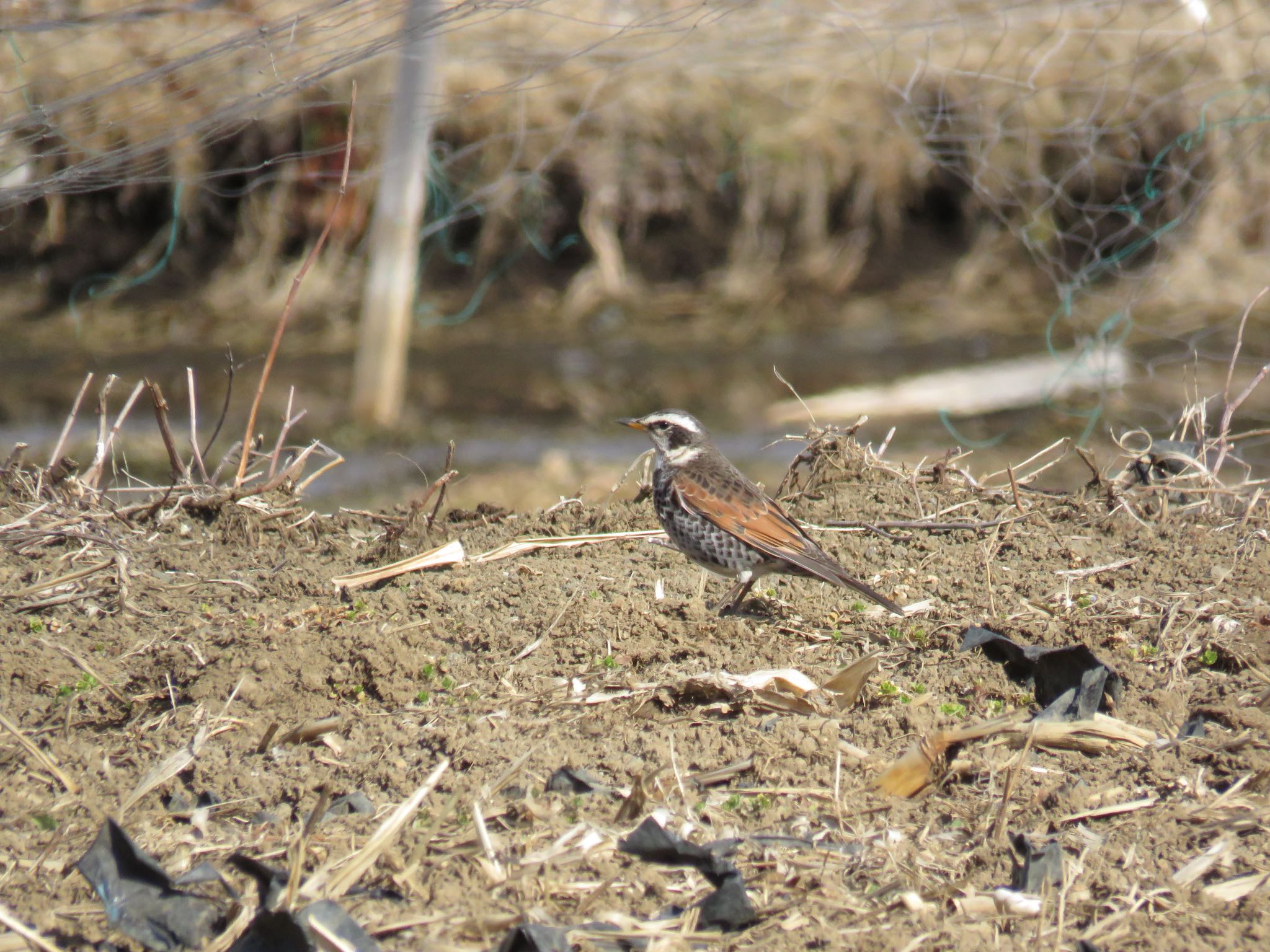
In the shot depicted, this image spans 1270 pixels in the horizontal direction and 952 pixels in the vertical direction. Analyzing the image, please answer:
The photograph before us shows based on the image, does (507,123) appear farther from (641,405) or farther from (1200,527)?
(1200,527)

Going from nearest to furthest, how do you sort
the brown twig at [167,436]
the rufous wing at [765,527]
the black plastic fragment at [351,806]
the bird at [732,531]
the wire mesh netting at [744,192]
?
the black plastic fragment at [351,806] → the rufous wing at [765,527] → the bird at [732,531] → the brown twig at [167,436] → the wire mesh netting at [744,192]

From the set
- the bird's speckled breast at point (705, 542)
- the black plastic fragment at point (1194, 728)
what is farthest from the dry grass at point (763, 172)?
the black plastic fragment at point (1194, 728)

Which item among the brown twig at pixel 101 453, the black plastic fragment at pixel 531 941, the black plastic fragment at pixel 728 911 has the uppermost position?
the brown twig at pixel 101 453

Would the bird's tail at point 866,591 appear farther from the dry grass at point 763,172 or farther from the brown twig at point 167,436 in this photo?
the dry grass at point 763,172

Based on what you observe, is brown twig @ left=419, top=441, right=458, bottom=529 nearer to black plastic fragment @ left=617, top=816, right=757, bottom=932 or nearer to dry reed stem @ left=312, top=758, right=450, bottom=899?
dry reed stem @ left=312, top=758, right=450, bottom=899

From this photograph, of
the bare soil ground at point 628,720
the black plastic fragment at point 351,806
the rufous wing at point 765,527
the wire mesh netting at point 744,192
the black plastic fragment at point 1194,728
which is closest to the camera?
the bare soil ground at point 628,720

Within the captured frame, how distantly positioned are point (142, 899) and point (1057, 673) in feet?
8.19

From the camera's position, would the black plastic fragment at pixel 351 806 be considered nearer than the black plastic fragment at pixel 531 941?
No

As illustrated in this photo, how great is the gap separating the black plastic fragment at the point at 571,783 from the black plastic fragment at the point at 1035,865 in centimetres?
99

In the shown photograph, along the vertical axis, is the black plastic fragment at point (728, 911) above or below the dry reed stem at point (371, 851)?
below

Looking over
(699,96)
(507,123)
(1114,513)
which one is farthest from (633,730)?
(699,96)

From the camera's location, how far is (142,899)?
8.77 ft

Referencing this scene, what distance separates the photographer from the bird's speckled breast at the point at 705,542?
476cm

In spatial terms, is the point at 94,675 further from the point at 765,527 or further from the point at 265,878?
the point at 765,527
